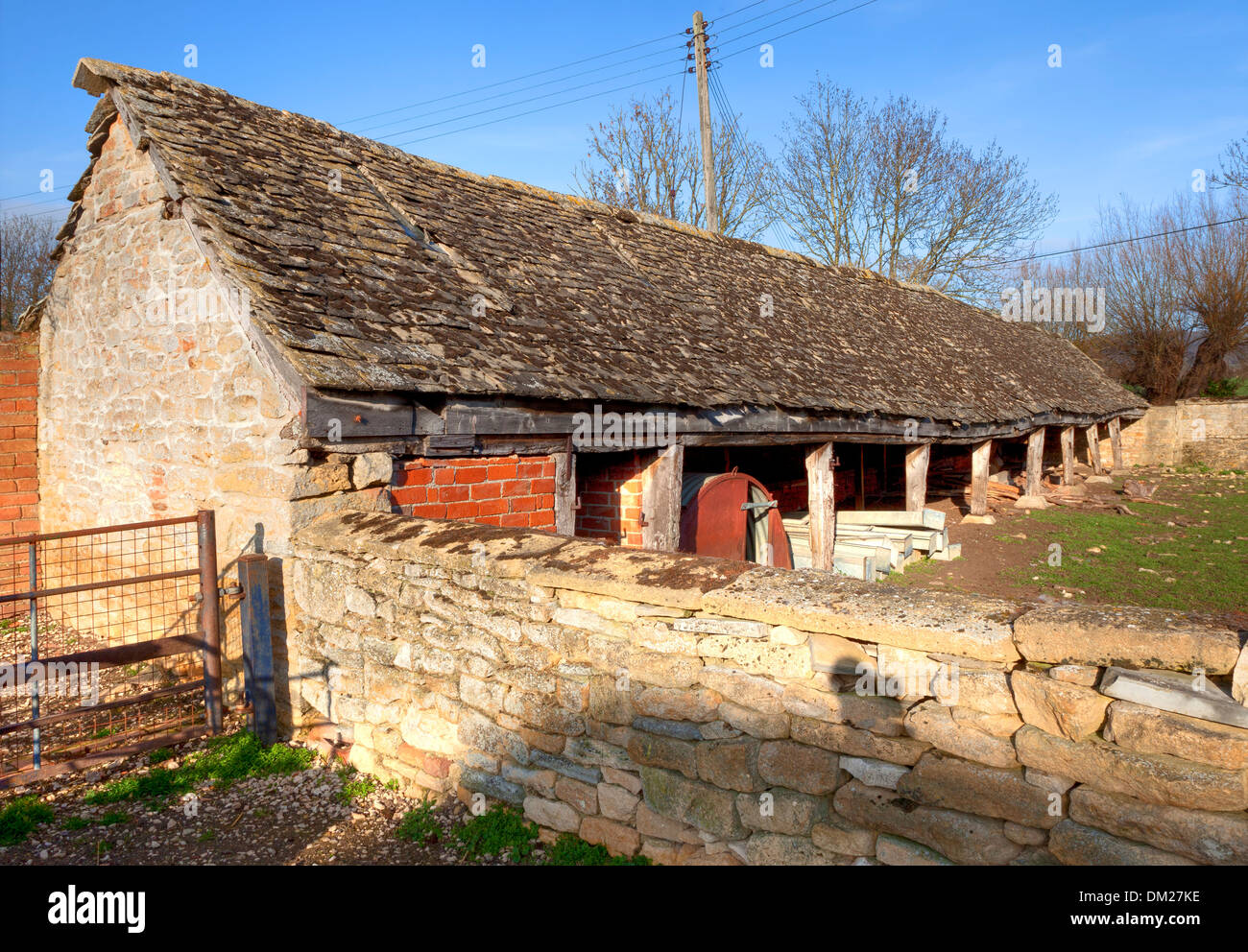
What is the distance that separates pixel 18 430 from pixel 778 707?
26.4 ft

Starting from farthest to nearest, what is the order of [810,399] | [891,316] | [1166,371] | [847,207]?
[1166,371], [847,207], [891,316], [810,399]

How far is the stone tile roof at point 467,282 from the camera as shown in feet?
16.3

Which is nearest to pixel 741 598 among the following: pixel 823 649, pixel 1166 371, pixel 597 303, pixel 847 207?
pixel 823 649

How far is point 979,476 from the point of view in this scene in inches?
548

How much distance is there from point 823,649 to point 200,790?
349 centimetres

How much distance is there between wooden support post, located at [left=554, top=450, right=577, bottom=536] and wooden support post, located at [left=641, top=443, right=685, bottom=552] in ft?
2.92

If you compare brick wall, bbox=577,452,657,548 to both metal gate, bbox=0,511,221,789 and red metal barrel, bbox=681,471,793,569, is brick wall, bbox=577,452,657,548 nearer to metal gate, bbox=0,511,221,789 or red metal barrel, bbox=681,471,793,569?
red metal barrel, bbox=681,471,793,569

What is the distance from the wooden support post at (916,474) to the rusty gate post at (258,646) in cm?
909

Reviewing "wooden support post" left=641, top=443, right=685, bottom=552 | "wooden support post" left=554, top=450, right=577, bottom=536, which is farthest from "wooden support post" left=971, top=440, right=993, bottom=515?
"wooden support post" left=554, top=450, right=577, bottom=536

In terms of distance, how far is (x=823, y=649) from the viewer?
106 inches

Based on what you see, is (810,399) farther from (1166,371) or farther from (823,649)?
(1166,371)

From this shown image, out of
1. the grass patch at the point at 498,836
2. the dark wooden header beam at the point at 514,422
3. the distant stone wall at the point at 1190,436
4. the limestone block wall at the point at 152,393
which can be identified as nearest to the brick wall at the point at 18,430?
the limestone block wall at the point at 152,393
